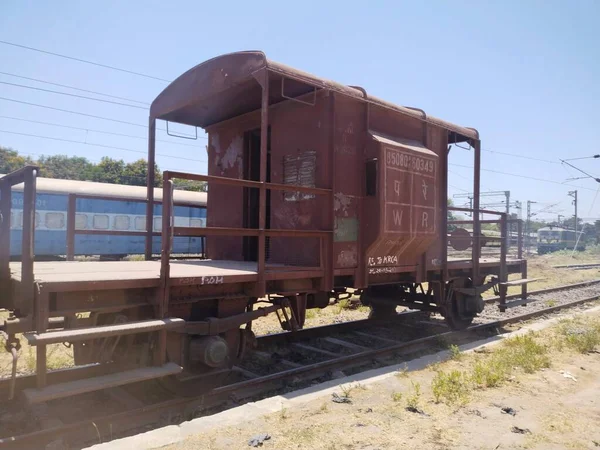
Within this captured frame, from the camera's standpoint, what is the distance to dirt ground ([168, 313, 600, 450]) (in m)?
3.81

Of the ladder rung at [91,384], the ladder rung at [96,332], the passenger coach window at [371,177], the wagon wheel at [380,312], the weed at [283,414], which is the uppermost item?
the passenger coach window at [371,177]

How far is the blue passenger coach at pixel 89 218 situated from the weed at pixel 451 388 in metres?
12.3

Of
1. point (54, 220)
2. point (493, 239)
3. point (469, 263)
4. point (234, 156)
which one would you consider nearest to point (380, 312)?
point (469, 263)

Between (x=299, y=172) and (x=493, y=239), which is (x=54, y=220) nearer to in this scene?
(x=299, y=172)

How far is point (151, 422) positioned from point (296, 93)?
460 cm

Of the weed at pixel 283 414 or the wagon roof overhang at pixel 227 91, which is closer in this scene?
the weed at pixel 283 414

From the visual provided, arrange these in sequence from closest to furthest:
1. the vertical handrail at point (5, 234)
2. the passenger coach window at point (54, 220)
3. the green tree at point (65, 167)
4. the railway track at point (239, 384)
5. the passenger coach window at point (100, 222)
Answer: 1. the railway track at point (239, 384)
2. the vertical handrail at point (5, 234)
3. the passenger coach window at point (54, 220)
4. the passenger coach window at point (100, 222)
5. the green tree at point (65, 167)

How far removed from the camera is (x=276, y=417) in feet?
14.1

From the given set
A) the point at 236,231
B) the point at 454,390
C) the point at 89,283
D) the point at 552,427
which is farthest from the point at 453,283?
the point at 89,283

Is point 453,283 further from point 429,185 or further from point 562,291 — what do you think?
point 562,291

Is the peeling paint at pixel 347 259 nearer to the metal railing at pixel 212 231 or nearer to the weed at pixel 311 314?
the metal railing at pixel 212 231

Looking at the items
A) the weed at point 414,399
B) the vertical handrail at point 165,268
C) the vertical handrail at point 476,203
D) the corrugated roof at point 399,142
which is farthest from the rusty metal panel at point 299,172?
the vertical handrail at point 476,203

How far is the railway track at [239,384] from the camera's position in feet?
13.7

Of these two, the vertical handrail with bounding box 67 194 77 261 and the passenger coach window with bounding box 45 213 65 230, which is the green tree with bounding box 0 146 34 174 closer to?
the passenger coach window with bounding box 45 213 65 230
